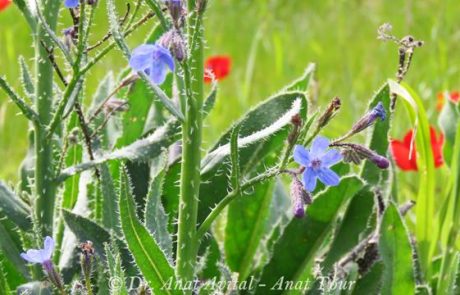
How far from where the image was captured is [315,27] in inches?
281

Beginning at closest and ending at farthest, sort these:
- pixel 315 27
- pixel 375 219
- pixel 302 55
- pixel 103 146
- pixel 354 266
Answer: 1. pixel 354 266
2. pixel 375 219
3. pixel 103 146
4. pixel 302 55
5. pixel 315 27

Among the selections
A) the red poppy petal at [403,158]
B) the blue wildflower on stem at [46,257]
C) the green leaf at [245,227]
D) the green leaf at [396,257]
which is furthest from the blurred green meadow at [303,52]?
the blue wildflower on stem at [46,257]

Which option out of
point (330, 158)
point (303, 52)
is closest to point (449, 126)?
point (330, 158)

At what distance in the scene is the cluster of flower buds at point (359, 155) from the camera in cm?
173

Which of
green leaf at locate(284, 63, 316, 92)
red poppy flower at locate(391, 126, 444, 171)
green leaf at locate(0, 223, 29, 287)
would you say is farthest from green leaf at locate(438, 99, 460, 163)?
green leaf at locate(0, 223, 29, 287)

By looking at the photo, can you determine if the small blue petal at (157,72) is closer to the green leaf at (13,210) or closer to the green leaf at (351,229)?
the green leaf at (13,210)

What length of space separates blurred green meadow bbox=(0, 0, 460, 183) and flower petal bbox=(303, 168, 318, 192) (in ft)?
6.53

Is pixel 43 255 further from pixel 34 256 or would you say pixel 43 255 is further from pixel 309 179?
pixel 309 179

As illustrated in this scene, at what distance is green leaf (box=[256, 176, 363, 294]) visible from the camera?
2.36 m

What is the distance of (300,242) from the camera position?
2.38 metres

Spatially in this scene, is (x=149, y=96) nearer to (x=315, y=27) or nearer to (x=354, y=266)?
(x=354, y=266)

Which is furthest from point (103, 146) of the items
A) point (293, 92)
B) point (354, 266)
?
point (354, 266)

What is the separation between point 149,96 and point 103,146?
20cm

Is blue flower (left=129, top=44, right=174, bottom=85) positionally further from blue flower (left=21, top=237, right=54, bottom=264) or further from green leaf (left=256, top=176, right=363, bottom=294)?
green leaf (left=256, top=176, right=363, bottom=294)
